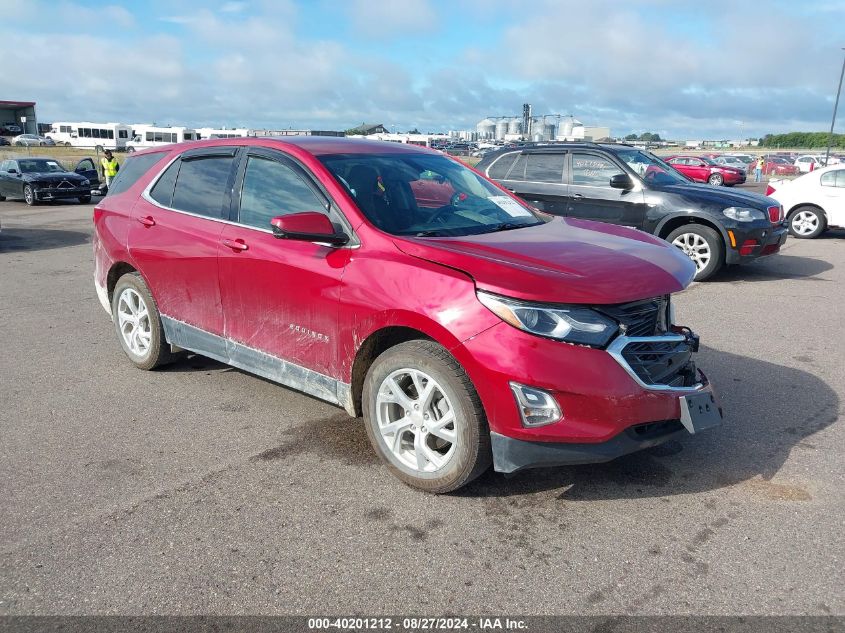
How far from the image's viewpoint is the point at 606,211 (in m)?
9.74

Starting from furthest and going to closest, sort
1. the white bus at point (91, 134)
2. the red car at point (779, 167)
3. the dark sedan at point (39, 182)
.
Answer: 1. the white bus at point (91, 134)
2. the red car at point (779, 167)
3. the dark sedan at point (39, 182)

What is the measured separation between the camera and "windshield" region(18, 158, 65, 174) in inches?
862

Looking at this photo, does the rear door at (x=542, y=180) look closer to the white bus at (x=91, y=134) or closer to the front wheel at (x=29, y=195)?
the front wheel at (x=29, y=195)

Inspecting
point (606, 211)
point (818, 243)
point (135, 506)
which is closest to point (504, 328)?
point (135, 506)

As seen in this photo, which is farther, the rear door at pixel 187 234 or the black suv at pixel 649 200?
the black suv at pixel 649 200

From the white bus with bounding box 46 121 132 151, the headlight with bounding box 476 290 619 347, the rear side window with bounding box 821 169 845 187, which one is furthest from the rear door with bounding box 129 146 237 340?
the white bus with bounding box 46 121 132 151

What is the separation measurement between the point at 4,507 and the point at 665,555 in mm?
3132

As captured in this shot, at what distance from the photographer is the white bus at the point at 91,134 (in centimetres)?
7331

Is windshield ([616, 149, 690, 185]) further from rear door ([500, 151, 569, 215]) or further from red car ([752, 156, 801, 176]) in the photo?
red car ([752, 156, 801, 176])

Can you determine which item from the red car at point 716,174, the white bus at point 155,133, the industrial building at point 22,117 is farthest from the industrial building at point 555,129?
the industrial building at point 22,117

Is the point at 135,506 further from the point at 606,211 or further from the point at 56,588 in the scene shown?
the point at 606,211

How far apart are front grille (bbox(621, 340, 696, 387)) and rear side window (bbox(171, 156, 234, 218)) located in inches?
109

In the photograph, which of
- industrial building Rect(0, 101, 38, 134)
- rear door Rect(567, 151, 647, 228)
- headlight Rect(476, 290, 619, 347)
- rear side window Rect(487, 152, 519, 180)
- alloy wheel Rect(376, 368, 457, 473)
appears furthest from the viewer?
industrial building Rect(0, 101, 38, 134)

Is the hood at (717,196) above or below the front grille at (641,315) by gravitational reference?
above
